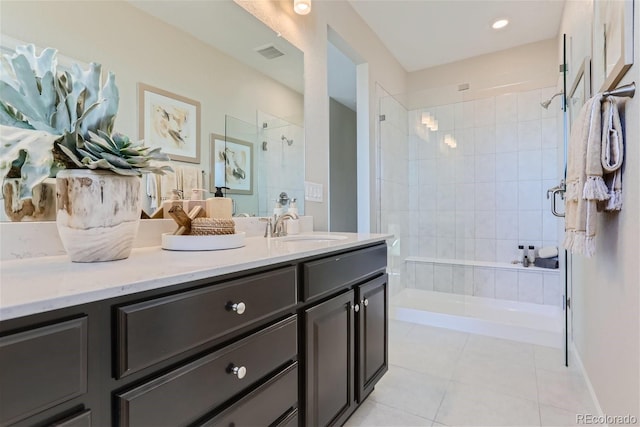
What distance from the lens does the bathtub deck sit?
2320 millimetres

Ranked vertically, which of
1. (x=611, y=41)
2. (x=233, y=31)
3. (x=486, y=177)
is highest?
(x=233, y=31)

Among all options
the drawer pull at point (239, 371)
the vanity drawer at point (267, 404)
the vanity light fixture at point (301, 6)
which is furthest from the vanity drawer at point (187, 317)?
the vanity light fixture at point (301, 6)

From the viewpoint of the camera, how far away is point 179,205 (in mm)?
1200

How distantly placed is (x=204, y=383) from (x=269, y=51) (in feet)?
5.36

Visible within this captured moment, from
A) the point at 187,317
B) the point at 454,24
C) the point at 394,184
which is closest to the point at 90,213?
the point at 187,317

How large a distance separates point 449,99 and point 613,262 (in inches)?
101

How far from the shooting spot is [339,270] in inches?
49.1

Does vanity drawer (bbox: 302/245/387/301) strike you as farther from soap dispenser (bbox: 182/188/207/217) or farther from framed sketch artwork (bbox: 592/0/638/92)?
framed sketch artwork (bbox: 592/0/638/92)

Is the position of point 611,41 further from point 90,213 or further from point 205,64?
point 90,213

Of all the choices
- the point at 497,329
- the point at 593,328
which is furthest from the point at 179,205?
the point at 497,329

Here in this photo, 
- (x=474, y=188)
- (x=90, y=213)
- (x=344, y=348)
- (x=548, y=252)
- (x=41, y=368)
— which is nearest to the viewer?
(x=41, y=368)

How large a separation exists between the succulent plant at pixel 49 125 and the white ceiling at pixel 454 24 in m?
2.27

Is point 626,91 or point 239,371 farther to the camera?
point 626,91

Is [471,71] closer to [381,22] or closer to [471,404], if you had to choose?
[381,22]
